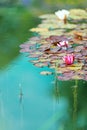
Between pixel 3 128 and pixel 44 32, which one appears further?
pixel 44 32

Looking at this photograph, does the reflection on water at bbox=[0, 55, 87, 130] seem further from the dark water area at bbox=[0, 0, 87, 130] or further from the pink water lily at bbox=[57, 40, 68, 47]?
the pink water lily at bbox=[57, 40, 68, 47]

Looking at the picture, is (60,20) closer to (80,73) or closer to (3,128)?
(80,73)

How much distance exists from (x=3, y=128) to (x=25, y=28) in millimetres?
1957

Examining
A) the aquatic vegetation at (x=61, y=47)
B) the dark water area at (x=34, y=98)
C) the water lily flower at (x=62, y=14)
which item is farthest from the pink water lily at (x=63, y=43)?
the water lily flower at (x=62, y=14)

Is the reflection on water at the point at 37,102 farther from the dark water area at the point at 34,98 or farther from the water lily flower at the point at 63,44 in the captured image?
the water lily flower at the point at 63,44

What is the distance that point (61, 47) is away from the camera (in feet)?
9.92

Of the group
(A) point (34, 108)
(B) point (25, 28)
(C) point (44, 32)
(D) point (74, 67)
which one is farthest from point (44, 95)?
(B) point (25, 28)

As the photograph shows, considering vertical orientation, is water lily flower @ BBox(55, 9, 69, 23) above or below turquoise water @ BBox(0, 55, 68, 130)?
above

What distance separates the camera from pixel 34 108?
2217 mm

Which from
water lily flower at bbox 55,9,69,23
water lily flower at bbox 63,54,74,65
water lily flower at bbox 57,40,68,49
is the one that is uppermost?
water lily flower at bbox 55,9,69,23

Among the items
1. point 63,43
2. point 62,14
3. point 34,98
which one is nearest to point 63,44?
point 63,43

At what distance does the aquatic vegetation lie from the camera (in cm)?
261

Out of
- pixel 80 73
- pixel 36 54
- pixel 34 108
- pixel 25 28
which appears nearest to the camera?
pixel 34 108

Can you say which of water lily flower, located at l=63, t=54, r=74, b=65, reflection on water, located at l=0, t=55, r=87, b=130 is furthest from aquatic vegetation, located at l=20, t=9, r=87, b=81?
reflection on water, located at l=0, t=55, r=87, b=130
